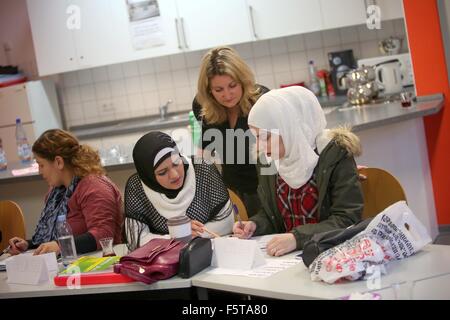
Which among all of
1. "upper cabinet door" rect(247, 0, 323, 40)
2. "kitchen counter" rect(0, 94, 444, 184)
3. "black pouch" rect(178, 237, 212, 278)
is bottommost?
"black pouch" rect(178, 237, 212, 278)

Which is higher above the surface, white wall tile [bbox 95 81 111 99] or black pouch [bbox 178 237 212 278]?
white wall tile [bbox 95 81 111 99]

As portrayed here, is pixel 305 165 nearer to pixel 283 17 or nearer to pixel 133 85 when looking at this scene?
pixel 283 17

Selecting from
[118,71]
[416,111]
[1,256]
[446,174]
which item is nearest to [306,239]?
[1,256]

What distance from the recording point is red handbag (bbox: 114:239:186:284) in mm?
2445

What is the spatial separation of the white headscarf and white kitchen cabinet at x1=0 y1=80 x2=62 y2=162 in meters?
4.17

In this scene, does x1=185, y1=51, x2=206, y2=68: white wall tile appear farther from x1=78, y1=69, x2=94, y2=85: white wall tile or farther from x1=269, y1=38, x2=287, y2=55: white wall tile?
x1=78, y1=69, x2=94, y2=85: white wall tile

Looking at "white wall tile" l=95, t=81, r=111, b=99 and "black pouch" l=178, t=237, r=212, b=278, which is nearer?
"black pouch" l=178, t=237, r=212, b=278

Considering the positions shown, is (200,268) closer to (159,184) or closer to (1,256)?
(159,184)

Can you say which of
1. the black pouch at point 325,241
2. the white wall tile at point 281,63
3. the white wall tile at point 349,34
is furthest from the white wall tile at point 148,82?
the black pouch at point 325,241

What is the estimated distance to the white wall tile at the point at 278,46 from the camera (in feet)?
20.1

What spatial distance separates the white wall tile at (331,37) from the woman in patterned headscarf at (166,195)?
325 centimetres

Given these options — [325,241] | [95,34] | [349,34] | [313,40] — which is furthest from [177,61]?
[325,241]

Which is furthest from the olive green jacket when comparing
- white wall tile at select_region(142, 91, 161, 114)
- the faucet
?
white wall tile at select_region(142, 91, 161, 114)

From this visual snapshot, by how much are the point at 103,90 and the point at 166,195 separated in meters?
4.05
